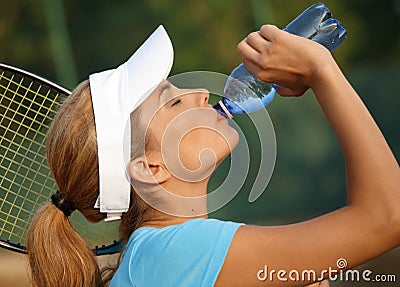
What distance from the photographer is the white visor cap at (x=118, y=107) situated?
5.27ft

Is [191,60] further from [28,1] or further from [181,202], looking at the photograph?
[181,202]

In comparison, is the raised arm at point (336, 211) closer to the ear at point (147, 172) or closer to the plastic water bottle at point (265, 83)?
the ear at point (147, 172)

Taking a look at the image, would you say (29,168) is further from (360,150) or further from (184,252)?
(360,150)

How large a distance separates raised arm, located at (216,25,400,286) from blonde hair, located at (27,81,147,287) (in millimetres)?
361

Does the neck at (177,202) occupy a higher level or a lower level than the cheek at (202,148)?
lower

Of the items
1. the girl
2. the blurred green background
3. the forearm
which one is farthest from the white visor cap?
the blurred green background

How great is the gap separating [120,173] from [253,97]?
455mm

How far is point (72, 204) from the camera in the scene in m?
1.70

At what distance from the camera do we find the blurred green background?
17.8ft

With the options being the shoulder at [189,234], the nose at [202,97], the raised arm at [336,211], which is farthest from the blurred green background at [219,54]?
the raised arm at [336,211]

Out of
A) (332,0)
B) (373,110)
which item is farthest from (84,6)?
(373,110)

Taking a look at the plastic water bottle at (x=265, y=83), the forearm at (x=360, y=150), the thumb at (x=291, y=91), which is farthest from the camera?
the plastic water bottle at (x=265, y=83)

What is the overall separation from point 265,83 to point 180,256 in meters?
0.60

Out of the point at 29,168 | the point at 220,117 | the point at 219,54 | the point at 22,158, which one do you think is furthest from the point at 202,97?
the point at 219,54
